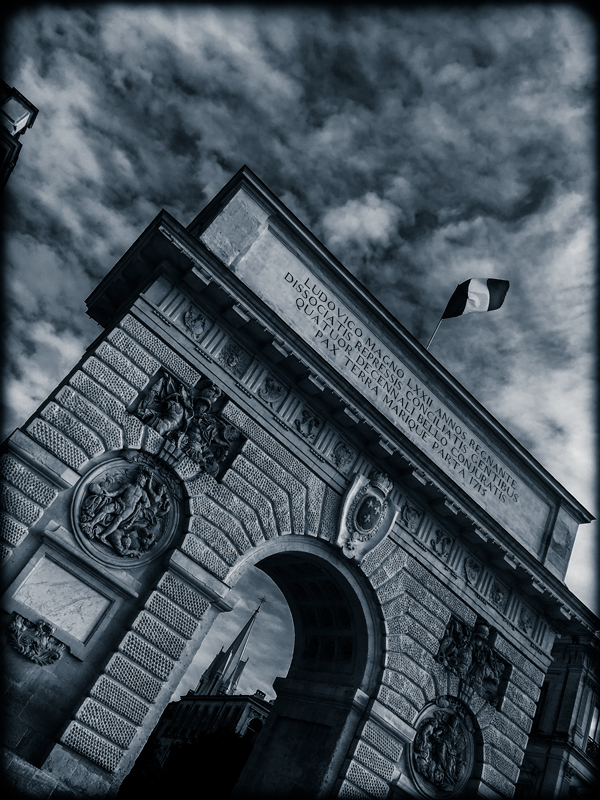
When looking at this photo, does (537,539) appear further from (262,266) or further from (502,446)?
(262,266)

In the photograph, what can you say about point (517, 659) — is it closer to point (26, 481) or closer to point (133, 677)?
point (133, 677)

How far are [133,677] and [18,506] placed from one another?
11.0ft

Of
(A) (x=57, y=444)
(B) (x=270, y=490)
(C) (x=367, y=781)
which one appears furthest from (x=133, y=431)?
(C) (x=367, y=781)

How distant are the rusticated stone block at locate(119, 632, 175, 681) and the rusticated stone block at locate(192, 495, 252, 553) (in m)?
2.30

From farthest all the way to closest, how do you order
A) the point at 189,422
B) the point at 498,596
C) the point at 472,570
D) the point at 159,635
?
the point at 498,596 < the point at 472,570 < the point at 189,422 < the point at 159,635

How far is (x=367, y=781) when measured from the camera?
38.3 feet

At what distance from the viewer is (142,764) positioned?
29938 millimetres

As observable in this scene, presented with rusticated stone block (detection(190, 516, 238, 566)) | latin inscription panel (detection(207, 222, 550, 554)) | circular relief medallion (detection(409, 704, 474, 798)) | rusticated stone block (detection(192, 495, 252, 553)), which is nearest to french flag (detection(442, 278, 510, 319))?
latin inscription panel (detection(207, 222, 550, 554))

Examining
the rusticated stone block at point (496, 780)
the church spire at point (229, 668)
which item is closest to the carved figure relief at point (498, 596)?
the rusticated stone block at point (496, 780)

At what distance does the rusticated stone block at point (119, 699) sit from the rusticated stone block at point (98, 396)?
436 cm

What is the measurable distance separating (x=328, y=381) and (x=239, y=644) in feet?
240

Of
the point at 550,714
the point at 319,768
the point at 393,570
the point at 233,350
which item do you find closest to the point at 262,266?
the point at 233,350

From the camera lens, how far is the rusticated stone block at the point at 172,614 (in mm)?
10273

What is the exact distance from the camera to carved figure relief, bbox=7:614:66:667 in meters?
9.09
